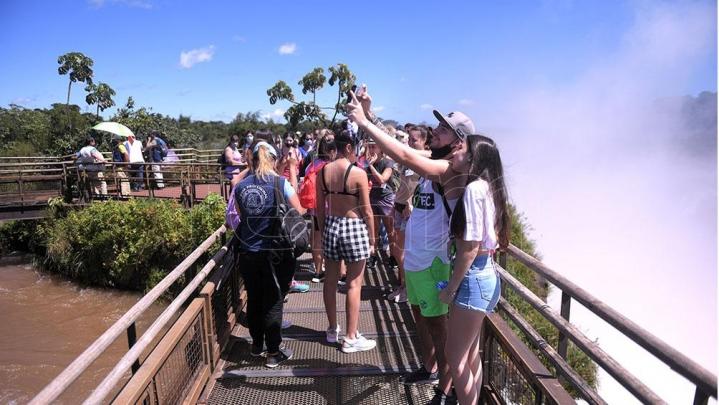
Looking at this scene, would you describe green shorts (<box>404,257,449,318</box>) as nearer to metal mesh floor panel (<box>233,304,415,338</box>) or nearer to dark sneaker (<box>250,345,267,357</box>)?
metal mesh floor panel (<box>233,304,415,338</box>)

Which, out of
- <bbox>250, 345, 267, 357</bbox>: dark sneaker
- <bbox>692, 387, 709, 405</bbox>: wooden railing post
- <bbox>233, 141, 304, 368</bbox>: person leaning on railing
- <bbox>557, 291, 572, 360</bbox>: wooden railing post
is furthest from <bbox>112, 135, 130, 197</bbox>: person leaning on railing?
<bbox>692, 387, 709, 405</bbox>: wooden railing post

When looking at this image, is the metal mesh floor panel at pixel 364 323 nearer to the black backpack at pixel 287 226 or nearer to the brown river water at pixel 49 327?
the black backpack at pixel 287 226

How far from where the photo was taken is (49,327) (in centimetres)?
887

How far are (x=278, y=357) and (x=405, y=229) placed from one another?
4.61 feet

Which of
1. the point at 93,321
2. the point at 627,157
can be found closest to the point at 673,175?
the point at 627,157

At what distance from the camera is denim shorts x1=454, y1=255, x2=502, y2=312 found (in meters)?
2.20

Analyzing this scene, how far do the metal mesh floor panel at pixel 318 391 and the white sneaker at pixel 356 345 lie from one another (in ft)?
1.11

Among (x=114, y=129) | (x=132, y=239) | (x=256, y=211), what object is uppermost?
(x=114, y=129)

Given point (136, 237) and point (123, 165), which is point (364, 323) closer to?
point (136, 237)

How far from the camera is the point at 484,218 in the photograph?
2080mm

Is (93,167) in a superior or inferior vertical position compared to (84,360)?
superior

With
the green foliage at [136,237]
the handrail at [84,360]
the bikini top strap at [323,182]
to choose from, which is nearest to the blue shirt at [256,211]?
the bikini top strap at [323,182]

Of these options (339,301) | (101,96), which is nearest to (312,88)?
(101,96)

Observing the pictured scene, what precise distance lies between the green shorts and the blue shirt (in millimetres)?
1083
